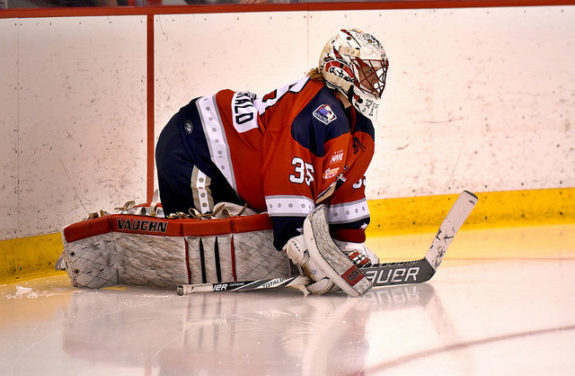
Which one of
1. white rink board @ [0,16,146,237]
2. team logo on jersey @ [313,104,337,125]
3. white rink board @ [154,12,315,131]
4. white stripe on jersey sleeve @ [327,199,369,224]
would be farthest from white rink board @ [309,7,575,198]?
team logo on jersey @ [313,104,337,125]

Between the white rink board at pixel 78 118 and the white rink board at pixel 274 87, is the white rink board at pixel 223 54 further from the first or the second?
the white rink board at pixel 78 118

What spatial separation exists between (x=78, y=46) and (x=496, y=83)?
2268 millimetres

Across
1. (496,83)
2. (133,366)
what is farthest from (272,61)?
(133,366)

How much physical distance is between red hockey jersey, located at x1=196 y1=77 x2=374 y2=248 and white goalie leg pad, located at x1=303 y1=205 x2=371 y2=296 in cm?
8

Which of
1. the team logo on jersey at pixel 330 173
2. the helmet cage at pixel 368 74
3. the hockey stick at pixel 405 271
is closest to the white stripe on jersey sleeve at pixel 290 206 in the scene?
the team logo on jersey at pixel 330 173

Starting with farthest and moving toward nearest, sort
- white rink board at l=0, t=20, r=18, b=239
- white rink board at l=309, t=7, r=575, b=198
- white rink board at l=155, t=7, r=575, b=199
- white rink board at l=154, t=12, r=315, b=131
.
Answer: white rink board at l=309, t=7, r=575, b=198
white rink board at l=155, t=7, r=575, b=199
white rink board at l=154, t=12, r=315, b=131
white rink board at l=0, t=20, r=18, b=239

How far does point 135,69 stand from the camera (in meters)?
3.89

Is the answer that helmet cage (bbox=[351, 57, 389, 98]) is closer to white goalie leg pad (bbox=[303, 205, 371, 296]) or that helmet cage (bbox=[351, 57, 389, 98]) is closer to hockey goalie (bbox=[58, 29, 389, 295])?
hockey goalie (bbox=[58, 29, 389, 295])

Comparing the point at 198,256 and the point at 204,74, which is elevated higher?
the point at 204,74

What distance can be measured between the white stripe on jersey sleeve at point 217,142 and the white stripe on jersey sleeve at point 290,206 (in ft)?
1.04

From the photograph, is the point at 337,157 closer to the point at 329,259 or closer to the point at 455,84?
the point at 329,259

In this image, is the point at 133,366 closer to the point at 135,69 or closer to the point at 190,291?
the point at 190,291

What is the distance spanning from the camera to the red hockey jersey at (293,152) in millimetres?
2900

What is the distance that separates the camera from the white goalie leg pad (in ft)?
9.25
